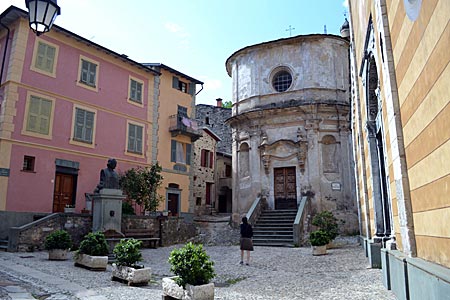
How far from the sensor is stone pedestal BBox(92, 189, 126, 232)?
12402 mm

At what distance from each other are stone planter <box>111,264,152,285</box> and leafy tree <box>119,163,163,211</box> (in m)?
9.56

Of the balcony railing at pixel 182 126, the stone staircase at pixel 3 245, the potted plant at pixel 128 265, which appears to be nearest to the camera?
the potted plant at pixel 128 265

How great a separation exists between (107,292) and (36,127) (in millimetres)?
11004

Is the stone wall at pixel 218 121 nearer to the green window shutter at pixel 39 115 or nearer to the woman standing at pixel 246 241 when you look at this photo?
the green window shutter at pixel 39 115

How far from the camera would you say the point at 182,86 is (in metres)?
23.0

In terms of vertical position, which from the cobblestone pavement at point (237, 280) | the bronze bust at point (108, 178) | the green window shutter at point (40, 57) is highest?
the green window shutter at point (40, 57)

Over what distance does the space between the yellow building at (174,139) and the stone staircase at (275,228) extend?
18.6 feet

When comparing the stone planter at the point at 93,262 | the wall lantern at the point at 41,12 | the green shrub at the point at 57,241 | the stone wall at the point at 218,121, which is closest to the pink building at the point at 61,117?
the green shrub at the point at 57,241

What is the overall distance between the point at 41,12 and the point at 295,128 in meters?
15.2

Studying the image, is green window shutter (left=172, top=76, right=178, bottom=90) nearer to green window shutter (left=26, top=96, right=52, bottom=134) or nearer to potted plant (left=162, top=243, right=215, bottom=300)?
green window shutter (left=26, top=96, right=52, bottom=134)

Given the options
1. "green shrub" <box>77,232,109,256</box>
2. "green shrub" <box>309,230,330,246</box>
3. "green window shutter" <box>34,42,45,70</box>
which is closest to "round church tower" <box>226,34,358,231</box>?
"green shrub" <box>309,230,330,246</box>

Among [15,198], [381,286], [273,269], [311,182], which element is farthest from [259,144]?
[381,286]

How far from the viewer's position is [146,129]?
20.0m

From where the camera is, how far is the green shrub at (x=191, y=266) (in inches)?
215
